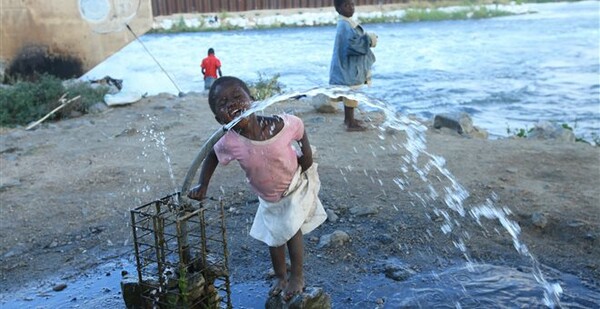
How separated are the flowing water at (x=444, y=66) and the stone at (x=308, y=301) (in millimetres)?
2671

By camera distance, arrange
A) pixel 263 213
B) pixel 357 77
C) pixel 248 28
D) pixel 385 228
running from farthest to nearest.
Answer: pixel 248 28, pixel 357 77, pixel 385 228, pixel 263 213

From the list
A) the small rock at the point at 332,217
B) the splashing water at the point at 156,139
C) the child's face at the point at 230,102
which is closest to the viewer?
the child's face at the point at 230,102

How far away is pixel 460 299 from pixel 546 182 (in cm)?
213

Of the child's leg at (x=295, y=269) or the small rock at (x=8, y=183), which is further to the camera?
the small rock at (x=8, y=183)

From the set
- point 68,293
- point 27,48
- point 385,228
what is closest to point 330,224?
point 385,228

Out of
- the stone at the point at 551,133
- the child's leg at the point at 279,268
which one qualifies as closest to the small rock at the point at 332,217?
the child's leg at the point at 279,268

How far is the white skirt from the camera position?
9.25 feet

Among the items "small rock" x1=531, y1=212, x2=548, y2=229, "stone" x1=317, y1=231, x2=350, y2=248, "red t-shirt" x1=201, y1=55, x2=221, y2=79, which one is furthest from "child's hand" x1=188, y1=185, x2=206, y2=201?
"red t-shirt" x1=201, y1=55, x2=221, y2=79

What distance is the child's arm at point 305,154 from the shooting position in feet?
9.36

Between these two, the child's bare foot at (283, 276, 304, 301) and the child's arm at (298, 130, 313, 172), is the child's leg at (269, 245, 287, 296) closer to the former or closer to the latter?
the child's bare foot at (283, 276, 304, 301)

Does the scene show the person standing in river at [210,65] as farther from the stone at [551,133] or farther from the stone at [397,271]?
the stone at [397,271]

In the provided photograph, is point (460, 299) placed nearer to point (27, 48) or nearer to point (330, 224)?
point (330, 224)

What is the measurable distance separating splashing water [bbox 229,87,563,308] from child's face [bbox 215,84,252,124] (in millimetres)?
38

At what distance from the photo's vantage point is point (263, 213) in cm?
291
